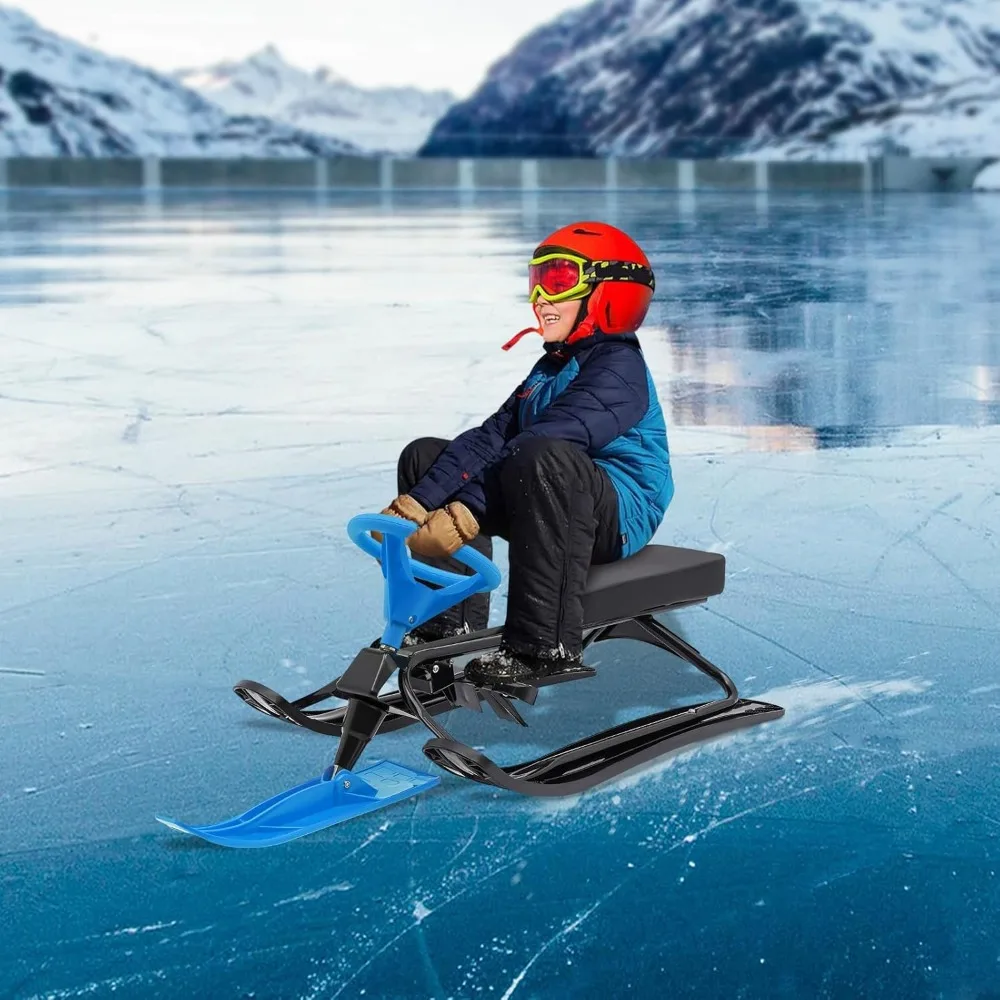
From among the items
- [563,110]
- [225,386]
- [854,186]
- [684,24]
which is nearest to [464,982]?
[225,386]

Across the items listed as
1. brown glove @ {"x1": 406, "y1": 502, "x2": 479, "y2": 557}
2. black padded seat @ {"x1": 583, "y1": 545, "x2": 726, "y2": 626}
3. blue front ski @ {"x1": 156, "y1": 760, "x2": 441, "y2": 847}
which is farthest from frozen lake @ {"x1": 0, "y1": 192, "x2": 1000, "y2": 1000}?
brown glove @ {"x1": 406, "y1": 502, "x2": 479, "y2": 557}

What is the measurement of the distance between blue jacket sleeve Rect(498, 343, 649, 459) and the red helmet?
6 centimetres

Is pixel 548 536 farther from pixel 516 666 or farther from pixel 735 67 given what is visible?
pixel 735 67

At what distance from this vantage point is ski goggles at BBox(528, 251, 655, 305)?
350 cm

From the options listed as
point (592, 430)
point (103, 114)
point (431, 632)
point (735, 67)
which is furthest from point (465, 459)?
point (735, 67)

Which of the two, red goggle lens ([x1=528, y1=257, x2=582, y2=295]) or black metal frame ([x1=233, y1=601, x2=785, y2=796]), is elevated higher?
red goggle lens ([x1=528, y1=257, x2=582, y2=295])

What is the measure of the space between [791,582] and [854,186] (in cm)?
3063

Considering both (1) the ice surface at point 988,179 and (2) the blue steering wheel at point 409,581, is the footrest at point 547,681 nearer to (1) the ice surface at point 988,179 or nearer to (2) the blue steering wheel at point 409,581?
(2) the blue steering wheel at point 409,581

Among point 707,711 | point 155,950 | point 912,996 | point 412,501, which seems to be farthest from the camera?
point 707,711

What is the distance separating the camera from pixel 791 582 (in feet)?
15.0

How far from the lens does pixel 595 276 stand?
3510mm

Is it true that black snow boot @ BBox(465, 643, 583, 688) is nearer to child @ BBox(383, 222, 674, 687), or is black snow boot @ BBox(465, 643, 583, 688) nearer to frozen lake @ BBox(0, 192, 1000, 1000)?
child @ BBox(383, 222, 674, 687)

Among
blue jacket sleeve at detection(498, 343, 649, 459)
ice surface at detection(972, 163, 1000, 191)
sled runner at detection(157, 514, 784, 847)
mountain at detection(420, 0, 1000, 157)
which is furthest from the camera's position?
mountain at detection(420, 0, 1000, 157)

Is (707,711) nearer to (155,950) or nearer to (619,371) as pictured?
(619,371)
